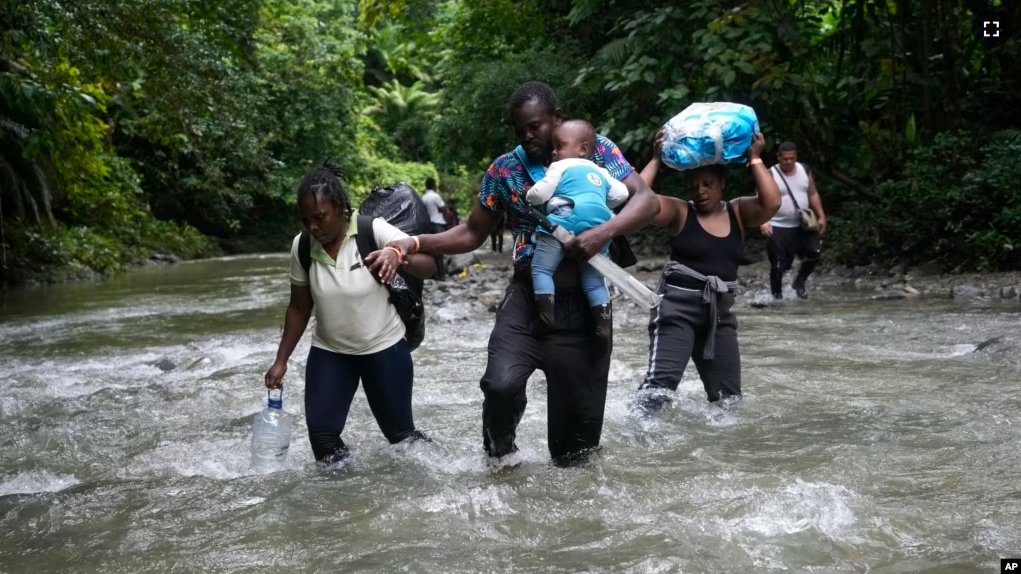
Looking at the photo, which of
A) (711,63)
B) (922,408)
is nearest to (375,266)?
(922,408)

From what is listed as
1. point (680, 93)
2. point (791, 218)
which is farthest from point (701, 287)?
point (680, 93)

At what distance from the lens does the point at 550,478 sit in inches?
177

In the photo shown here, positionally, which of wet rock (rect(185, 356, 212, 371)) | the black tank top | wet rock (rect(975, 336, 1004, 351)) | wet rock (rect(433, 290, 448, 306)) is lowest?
wet rock (rect(433, 290, 448, 306))

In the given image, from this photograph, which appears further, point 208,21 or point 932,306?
point 208,21

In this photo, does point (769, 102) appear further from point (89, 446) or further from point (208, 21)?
point (89, 446)

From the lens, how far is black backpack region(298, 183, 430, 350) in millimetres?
4539

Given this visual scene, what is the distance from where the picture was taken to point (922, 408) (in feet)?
19.6

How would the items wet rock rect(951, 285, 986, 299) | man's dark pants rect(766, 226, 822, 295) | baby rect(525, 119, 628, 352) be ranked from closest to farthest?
baby rect(525, 119, 628, 352)
wet rock rect(951, 285, 986, 299)
man's dark pants rect(766, 226, 822, 295)

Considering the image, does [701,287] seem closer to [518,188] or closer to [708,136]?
[708,136]

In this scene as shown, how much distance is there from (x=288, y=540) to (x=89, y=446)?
2.55 m

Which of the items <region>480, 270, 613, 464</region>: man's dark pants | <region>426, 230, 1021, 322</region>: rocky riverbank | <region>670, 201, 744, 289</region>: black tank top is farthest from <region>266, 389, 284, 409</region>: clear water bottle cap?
<region>426, 230, 1021, 322</region>: rocky riverbank

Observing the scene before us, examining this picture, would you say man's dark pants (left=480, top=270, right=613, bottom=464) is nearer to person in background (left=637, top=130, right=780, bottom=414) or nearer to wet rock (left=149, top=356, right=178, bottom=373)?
person in background (left=637, top=130, right=780, bottom=414)

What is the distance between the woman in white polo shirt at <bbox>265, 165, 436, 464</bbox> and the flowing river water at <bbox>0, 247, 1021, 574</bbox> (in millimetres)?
321

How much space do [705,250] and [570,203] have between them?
64.8 inches
